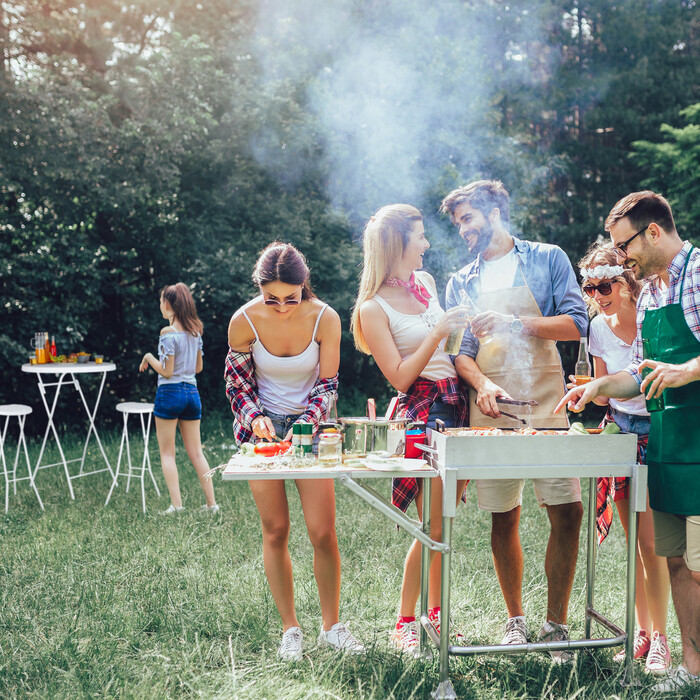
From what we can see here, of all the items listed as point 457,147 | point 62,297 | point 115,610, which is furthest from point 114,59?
point 115,610

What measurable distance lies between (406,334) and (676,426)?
3.44 ft

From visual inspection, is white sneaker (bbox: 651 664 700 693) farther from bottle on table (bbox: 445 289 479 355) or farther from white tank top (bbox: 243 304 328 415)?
white tank top (bbox: 243 304 328 415)

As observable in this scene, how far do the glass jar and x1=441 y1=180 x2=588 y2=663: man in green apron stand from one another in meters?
0.68

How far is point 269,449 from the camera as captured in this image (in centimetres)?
260

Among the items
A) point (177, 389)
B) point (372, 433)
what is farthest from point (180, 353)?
point (372, 433)

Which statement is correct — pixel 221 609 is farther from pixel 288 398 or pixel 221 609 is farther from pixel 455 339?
pixel 455 339

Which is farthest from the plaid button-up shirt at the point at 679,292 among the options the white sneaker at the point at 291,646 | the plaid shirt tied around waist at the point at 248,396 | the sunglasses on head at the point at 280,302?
the white sneaker at the point at 291,646

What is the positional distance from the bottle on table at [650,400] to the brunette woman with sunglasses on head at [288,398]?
3.84 feet

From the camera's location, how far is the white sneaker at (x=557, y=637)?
2.84 m

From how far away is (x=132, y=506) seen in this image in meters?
5.66

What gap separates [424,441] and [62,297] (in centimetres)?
869

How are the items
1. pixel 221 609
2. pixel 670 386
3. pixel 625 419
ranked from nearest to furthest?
pixel 670 386 → pixel 625 419 → pixel 221 609

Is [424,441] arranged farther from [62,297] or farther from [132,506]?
[62,297]

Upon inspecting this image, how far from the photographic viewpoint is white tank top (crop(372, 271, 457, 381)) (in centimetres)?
287
